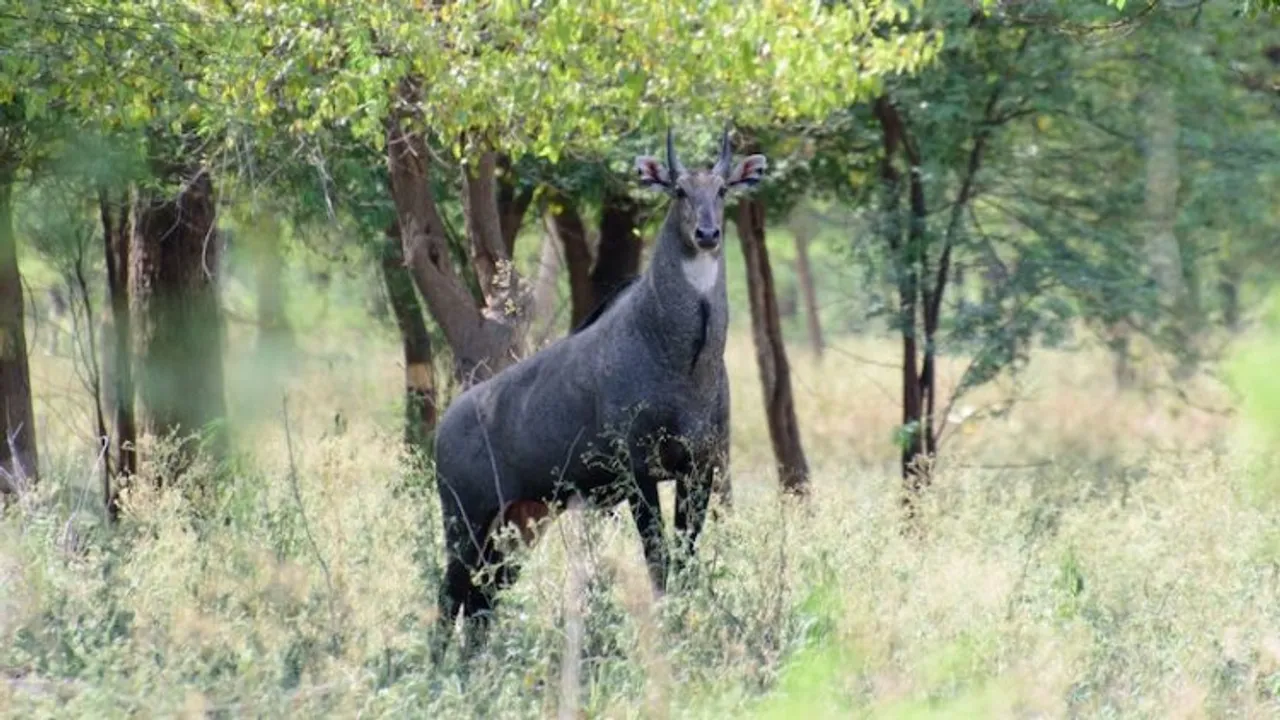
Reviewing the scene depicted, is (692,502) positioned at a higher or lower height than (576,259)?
lower

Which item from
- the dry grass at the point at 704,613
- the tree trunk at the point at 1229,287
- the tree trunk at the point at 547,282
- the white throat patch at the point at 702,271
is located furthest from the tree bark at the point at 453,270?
the tree trunk at the point at 1229,287

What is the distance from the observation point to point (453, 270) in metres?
13.4

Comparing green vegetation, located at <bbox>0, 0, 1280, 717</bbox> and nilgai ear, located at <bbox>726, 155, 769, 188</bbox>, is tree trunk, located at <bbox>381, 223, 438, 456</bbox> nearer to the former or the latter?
green vegetation, located at <bbox>0, 0, 1280, 717</bbox>

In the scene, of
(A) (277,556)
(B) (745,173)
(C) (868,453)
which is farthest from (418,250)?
(C) (868,453)

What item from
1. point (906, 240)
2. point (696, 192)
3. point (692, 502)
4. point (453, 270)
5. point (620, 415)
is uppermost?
point (696, 192)

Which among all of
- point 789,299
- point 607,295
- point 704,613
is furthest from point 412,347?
point 789,299

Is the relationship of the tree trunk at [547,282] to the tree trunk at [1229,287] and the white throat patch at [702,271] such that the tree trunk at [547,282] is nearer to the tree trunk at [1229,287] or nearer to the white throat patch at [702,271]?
the tree trunk at [1229,287]

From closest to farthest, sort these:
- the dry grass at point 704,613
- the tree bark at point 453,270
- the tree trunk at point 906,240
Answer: the dry grass at point 704,613 < the tree bark at point 453,270 < the tree trunk at point 906,240

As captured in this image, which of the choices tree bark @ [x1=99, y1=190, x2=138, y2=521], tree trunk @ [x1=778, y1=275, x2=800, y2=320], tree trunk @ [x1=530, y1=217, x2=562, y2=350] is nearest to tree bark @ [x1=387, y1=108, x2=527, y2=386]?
tree bark @ [x1=99, y1=190, x2=138, y2=521]

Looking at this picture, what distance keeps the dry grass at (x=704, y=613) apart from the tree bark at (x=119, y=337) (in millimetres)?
4164

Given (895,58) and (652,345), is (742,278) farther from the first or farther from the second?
(652,345)

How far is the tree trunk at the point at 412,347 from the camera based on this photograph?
701 inches

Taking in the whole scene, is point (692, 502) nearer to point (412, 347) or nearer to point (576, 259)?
point (412, 347)

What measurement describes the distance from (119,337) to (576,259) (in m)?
4.18
